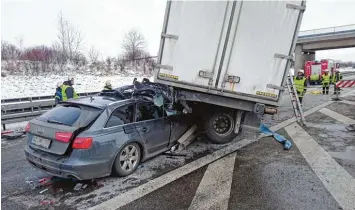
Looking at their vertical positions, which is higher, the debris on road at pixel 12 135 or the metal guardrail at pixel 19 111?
the metal guardrail at pixel 19 111

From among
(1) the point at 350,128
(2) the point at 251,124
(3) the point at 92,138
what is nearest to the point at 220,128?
(2) the point at 251,124

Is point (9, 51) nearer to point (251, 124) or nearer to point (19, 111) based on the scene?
point (19, 111)

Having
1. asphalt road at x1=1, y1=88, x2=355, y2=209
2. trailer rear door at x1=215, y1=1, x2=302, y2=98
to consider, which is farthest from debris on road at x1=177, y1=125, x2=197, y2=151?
trailer rear door at x1=215, y1=1, x2=302, y2=98

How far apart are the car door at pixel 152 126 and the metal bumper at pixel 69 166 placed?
967 mm

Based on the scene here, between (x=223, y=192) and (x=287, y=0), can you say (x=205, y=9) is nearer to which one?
(x=287, y=0)

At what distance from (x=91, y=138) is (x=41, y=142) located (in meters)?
0.88

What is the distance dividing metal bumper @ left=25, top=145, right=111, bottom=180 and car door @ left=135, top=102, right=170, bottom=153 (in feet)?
3.17

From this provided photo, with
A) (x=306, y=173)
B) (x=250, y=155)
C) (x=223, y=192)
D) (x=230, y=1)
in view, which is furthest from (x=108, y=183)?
(x=230, y=1)

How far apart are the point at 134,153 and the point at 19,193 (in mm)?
1853

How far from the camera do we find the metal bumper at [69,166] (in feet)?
12.8

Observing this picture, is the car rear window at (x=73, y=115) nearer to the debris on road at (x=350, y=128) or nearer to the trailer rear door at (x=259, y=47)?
the trailer rear door at (x=259, y=47)

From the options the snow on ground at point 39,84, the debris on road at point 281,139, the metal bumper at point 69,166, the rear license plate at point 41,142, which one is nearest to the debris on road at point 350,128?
the debris on road at point 281,139

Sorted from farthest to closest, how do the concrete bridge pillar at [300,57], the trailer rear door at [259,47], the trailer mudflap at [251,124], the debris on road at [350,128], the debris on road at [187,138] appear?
the concrete bridge pillar at [300,57]
the debris on road at [350,128]
the debris on road at [187,138]
the trailer mudflap at [251,124]
the trailer rear door at [259,47]

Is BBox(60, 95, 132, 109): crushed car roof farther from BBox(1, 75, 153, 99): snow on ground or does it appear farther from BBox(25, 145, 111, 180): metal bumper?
BBox(1, 75, 153, 99): snow on ground
